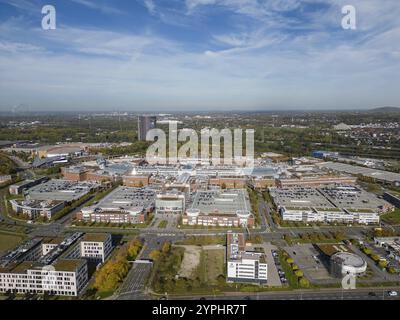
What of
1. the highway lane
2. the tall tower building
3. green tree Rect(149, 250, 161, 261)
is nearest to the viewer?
the highway lane

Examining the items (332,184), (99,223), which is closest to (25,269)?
(99,223)

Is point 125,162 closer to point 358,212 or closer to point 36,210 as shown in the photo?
point 36,210

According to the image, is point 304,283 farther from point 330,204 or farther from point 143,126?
point 143,126

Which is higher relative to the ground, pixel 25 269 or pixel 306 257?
pixel 25 269

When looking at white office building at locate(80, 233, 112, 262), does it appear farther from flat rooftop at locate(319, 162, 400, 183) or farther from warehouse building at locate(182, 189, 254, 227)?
flat rooftop at locate(319, 162, 400, 183)

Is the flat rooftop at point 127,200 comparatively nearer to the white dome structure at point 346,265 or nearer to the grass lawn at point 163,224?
the grass lawn at point 163,224

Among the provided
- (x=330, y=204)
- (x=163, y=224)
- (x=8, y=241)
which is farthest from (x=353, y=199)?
(x=8, y=241)

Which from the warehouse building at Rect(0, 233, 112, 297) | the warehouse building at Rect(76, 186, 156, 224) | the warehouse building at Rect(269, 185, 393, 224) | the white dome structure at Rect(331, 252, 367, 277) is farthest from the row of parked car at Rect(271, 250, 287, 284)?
the warehouse building at Rect(76, 186, 156, 224)
